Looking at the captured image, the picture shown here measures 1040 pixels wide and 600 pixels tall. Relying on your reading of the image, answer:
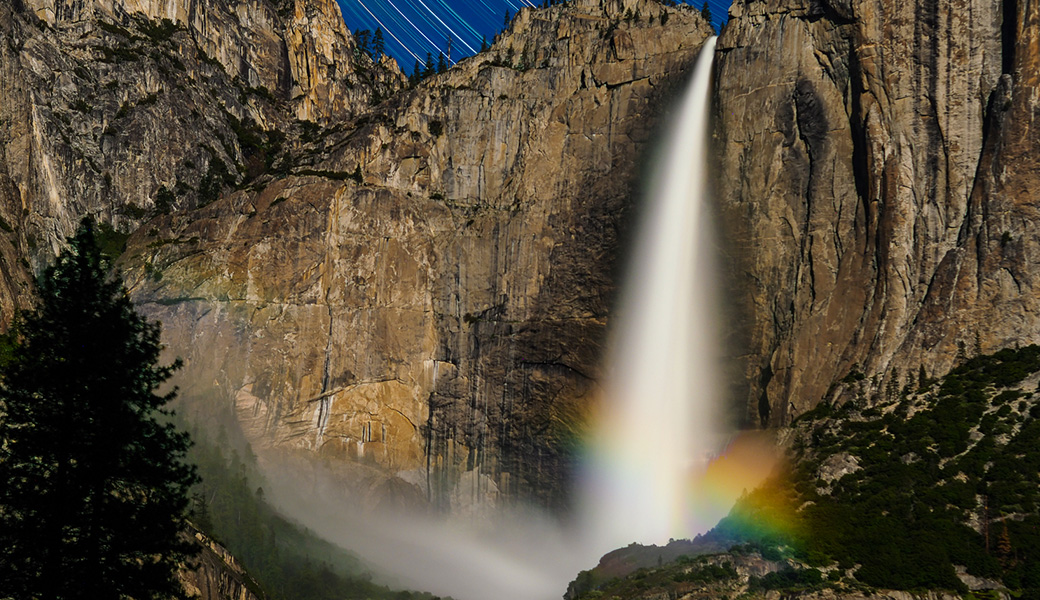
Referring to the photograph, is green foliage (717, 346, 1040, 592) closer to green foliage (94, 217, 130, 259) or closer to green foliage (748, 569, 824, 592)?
green foliage (748, 569, 824, 592)

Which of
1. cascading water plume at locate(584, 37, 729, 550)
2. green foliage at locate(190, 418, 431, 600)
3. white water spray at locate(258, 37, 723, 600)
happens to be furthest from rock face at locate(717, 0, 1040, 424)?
Answer: green foliage at locate(190, 418, 431, 600)

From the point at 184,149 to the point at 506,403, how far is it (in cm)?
4286

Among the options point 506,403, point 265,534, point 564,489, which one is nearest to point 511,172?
point 506,403

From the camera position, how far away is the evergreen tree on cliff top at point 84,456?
2408cm

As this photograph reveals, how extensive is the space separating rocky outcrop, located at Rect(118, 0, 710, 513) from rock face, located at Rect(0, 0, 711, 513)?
0.63ft

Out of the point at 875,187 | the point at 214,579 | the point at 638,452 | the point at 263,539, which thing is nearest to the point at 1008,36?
the point at 875,187

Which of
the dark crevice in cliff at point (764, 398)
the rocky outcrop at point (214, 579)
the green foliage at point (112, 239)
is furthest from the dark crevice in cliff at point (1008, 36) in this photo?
the green foliage at point (112, 239)

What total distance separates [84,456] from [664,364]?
57841mm

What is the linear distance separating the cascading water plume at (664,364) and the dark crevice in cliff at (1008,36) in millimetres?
22146

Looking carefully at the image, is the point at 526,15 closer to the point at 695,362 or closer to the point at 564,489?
the point at 695,362

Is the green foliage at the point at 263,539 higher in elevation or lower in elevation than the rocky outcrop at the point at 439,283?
lower

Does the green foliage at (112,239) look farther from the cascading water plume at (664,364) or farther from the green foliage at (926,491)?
the green foliage at (926,491)

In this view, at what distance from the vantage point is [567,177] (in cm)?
→ 8394

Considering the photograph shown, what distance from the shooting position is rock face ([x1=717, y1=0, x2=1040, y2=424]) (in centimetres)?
5997
